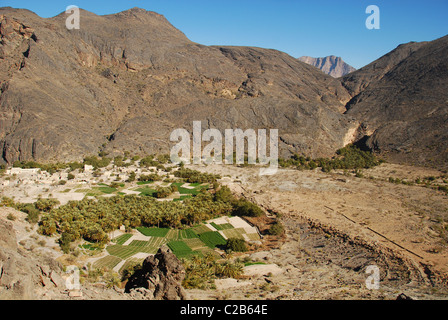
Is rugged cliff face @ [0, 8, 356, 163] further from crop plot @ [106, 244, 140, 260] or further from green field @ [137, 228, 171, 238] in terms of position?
crop plot @ [106, 244, 140, 260]

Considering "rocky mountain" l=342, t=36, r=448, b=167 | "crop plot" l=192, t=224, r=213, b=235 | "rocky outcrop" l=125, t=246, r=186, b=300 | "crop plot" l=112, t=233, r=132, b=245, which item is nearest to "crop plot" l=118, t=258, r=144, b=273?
"rocky outcrop" l=125, t=246, r=186, b=300

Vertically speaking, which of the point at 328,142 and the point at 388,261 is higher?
the point at 328,142

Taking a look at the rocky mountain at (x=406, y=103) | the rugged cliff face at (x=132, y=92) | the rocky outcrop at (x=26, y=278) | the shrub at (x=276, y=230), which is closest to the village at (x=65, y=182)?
the rugged cliff face at (x=132, y=92)

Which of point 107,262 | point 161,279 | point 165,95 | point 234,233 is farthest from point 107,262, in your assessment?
point 165,95

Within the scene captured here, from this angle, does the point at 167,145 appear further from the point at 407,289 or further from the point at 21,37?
the point at 407,289
